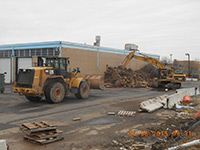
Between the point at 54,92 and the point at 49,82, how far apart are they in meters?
0.75

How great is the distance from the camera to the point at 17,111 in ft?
37.8

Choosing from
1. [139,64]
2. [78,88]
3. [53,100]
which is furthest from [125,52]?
[53,100]

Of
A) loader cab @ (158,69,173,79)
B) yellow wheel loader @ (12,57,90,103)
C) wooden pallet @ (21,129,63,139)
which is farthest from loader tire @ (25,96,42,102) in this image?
loader cab @ (158,69,173,79)

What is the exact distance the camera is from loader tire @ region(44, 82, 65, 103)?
13.3 metres

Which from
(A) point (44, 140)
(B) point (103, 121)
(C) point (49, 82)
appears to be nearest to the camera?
(A) point (44, 140)

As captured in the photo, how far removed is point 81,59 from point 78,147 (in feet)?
72.8

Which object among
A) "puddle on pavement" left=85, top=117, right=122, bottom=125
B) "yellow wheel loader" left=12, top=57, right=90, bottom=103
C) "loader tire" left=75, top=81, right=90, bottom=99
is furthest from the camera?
"loader tire" left=75, top=81, right=90, bottom=99

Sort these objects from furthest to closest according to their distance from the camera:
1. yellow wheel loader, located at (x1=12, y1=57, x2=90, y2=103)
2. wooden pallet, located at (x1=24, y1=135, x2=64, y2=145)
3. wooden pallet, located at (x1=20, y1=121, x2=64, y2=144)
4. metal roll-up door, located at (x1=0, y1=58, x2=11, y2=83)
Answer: metal roll-up door, located at (x1=0, y1=58, x2=11, y2=83), yellow wheel loader, located at (x1=12, y1=57, x2=90, y2=103), wooden pallet, located at (x1=20, y1=121, x2=64, y2=144), wooden pallet, located at (x1=24, y1=135, x2=64, y2=145)

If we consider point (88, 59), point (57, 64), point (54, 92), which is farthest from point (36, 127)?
point (88, 59)

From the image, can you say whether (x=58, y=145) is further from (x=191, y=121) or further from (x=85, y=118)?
(x=191, y=121)

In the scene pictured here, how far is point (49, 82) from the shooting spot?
1389 centimetres

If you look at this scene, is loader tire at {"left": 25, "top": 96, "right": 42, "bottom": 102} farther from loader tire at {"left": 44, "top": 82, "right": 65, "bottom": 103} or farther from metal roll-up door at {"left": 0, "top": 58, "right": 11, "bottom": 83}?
metal roll-up door at {"left": 0, "top": 58, "right": 11, "bottom": 83}
